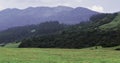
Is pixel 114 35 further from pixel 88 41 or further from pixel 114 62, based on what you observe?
pixel 114 62

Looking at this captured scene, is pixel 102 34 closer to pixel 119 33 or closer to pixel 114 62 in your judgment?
pixel 119 33

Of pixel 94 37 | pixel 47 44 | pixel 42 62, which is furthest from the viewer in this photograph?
pixel 47 44

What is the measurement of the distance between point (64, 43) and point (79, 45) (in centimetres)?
1662

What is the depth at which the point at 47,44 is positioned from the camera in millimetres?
199375

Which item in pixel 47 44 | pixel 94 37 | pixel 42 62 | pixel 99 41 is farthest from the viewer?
pixel 47 44

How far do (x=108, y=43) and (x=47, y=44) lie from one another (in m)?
50.0

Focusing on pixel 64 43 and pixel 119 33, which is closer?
pixel 119 33

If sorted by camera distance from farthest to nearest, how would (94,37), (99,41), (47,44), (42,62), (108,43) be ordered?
(47,44)
(94,37)
(99,41)
(108,43)
(42,62)

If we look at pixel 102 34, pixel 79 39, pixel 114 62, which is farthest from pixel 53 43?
pixel 114 62

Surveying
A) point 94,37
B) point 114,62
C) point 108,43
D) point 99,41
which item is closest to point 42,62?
point 114,62

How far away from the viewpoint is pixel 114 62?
46.1m

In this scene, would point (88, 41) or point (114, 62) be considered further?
point (88, 41)

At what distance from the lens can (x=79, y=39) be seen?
627 feet

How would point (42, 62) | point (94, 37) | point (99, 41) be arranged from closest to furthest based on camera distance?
point (42, 62) → point (99, 41) → point (94, 37)
